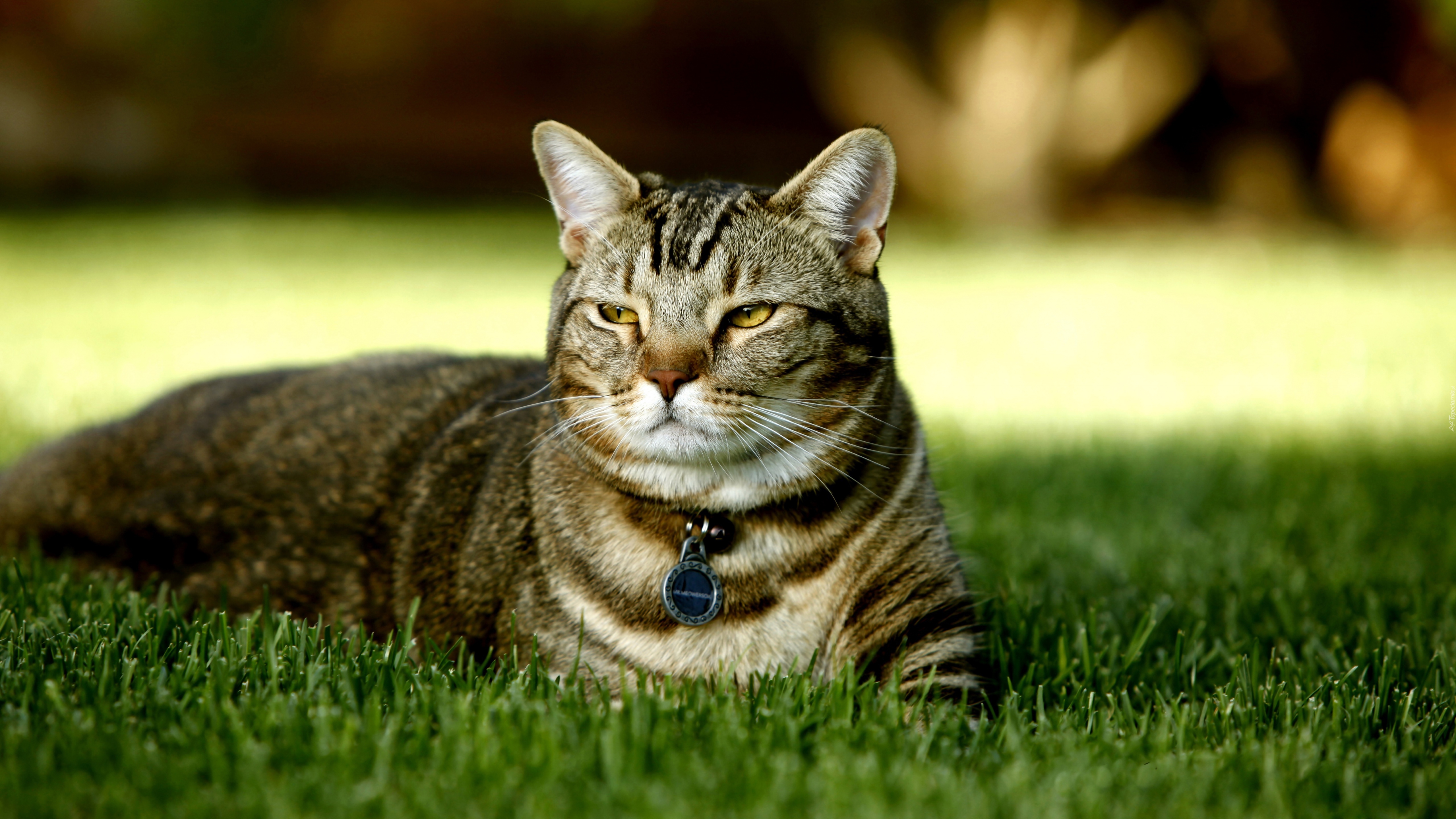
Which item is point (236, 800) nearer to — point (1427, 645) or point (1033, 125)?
point (1427, 645)

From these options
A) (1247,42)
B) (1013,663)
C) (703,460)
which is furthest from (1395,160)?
(703,460)

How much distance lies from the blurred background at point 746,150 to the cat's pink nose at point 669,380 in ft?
17.7

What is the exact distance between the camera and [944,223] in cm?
1534

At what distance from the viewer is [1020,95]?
44.9 ft

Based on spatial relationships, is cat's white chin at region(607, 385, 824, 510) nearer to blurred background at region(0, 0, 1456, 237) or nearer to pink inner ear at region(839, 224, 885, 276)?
pink inner ear at region(839, 224, 885, 276)

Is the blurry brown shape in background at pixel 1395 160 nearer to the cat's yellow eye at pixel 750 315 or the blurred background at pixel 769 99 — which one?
the blurred background at pixel 769 99

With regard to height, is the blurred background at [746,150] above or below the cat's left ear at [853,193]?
above

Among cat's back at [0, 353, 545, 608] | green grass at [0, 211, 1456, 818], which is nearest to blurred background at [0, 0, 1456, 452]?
green grass at [0, 211, 1456, 818]

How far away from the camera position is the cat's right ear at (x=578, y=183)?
259cm

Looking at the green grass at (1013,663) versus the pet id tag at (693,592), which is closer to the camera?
the green grass at (1013,663)

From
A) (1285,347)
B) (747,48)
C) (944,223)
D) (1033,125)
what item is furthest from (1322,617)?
(747,48)

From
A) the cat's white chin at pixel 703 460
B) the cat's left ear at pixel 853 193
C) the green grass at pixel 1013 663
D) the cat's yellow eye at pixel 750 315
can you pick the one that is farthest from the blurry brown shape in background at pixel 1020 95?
the cat's white chin at pixel 703 460

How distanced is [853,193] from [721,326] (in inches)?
17.0

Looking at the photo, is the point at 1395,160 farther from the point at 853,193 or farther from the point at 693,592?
the point at 693,592
